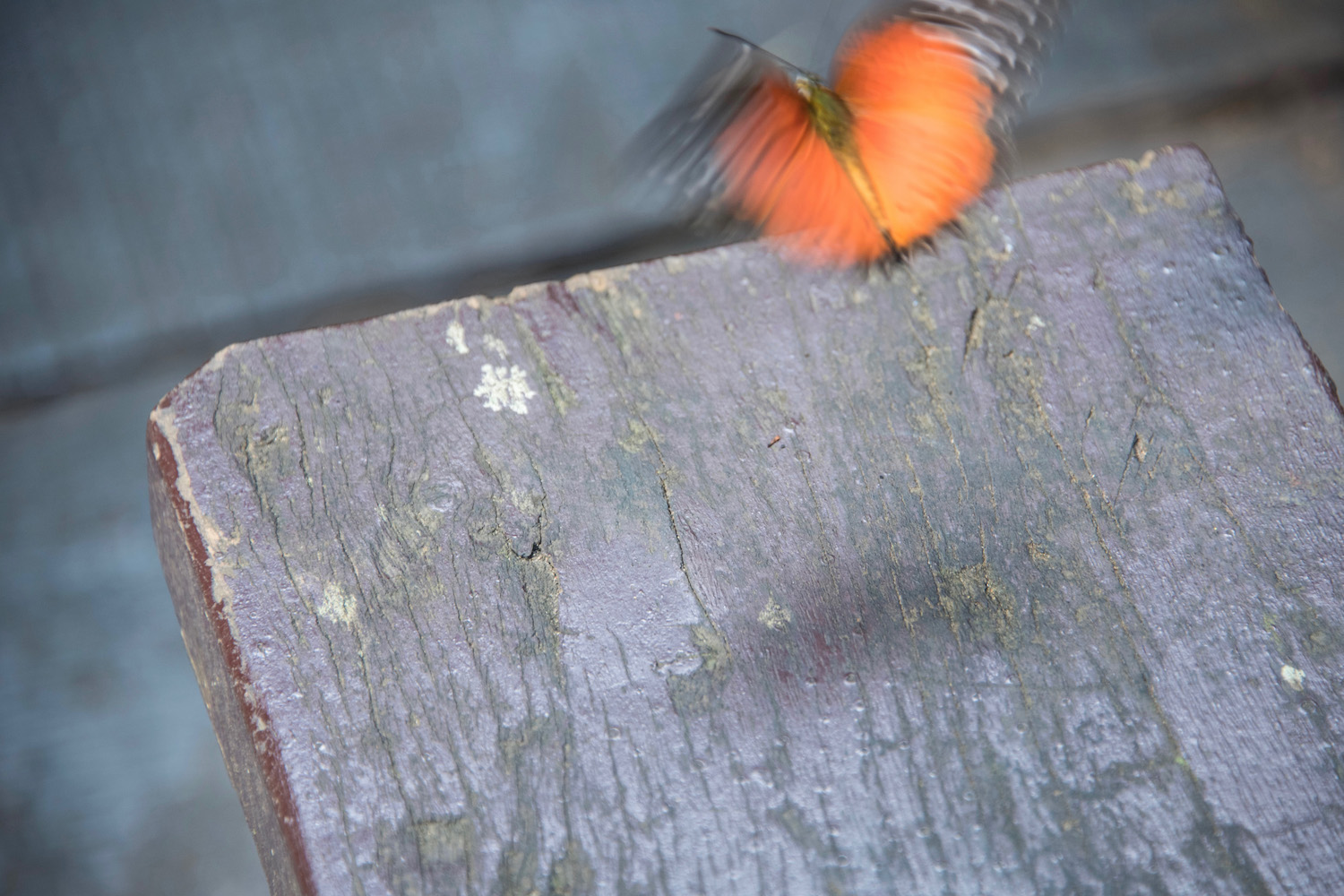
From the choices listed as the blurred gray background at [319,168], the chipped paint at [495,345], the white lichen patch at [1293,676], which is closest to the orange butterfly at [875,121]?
the chipped paint at [495,345]

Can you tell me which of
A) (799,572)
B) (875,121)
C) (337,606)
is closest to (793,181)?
(875,121)

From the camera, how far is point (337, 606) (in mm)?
550

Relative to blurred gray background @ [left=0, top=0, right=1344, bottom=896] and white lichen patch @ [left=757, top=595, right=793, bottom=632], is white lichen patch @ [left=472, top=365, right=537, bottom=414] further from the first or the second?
blurred gray background @ [left=0, top=0, right=1344, bottom=896]

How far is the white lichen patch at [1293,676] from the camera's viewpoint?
52 cm

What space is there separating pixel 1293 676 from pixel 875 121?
0.47 meters

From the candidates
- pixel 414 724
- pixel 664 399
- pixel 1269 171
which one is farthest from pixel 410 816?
pixel 1269 171

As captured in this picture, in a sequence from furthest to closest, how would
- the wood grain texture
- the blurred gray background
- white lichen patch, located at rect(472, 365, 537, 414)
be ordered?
1. the blurred gray background
2. white lichen patch, located at rect(472, 365, 537, 414)
3. the wood grain texture

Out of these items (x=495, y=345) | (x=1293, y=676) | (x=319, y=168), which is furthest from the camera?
(x=319, y=168)

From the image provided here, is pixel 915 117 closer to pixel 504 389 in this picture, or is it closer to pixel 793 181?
pixel 793 181

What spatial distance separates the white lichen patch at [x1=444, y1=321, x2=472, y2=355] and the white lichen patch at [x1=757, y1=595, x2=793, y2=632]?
0.92ft

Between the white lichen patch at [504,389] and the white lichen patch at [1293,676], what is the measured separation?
51 cm

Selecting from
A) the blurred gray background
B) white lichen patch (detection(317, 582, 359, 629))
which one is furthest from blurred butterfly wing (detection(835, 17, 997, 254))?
the blurred gray background

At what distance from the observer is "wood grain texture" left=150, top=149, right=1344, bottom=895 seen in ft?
1.65

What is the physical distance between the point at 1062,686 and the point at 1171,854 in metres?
0.10
